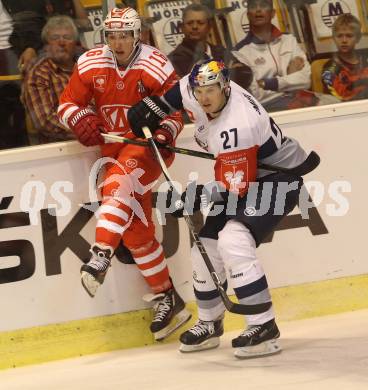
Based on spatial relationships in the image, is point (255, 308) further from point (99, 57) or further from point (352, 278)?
point (99, 57)

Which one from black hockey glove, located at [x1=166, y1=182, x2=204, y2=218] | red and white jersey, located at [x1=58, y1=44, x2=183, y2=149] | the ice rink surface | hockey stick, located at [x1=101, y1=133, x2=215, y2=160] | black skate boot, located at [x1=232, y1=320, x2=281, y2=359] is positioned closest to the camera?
the ice rink surface

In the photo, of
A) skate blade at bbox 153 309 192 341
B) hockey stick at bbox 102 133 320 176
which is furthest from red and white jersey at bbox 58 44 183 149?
skate blade at bbox 153 309 192 341

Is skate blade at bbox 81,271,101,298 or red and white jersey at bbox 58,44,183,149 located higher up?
red and white jersey at bbox 58,44,183,149

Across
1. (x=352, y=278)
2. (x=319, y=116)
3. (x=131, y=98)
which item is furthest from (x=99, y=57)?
(x=352, y=278)

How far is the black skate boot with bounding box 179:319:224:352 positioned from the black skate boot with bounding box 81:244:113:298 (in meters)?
0.43

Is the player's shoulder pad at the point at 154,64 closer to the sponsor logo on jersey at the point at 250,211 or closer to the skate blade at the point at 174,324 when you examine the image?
the sponsor logo on jersey at the point at 250,211

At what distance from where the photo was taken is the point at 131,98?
4.34 metres

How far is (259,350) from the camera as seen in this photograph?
13.1ft

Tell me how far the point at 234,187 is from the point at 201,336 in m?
0.69

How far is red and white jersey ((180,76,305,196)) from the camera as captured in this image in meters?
3.88

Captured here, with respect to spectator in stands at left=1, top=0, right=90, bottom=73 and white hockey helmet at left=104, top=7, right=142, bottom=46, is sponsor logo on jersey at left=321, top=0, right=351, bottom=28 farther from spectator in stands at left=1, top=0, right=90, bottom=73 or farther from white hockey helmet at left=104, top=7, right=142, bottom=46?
spectator in stands at left=1, top=0, right=90, bottom=73

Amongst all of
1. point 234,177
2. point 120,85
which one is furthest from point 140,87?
point 234,177

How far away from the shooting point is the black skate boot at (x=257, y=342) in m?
3.98

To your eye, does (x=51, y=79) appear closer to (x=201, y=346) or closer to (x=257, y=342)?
(x=201, y=346)
